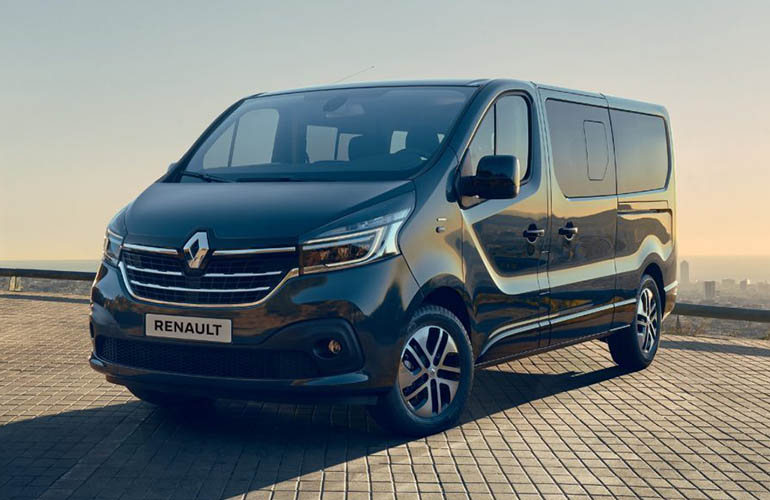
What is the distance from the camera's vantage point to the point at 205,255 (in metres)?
6.01

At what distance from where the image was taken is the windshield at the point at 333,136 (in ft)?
21.9

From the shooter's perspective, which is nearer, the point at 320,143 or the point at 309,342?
the point at 309,342

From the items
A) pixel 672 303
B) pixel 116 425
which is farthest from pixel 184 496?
pixel 672 303

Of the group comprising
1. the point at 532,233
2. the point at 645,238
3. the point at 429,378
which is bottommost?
the point at 429,378

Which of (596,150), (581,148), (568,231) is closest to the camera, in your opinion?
(568,231)

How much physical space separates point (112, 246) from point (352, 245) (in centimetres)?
165

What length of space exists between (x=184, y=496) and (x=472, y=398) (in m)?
3.16

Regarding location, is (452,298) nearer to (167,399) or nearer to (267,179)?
(267,179)

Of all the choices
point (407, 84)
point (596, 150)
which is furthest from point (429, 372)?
point (596, 150)

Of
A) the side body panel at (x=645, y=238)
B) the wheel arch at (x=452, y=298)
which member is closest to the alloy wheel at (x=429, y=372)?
the wheel arch at (x=452, y=298)

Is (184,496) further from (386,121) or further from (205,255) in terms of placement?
(386,121)

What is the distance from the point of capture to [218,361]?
19.8 feet

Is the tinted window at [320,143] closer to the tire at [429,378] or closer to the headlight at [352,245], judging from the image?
the headlight at [352,245]

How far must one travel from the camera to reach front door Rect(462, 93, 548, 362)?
6777mm
